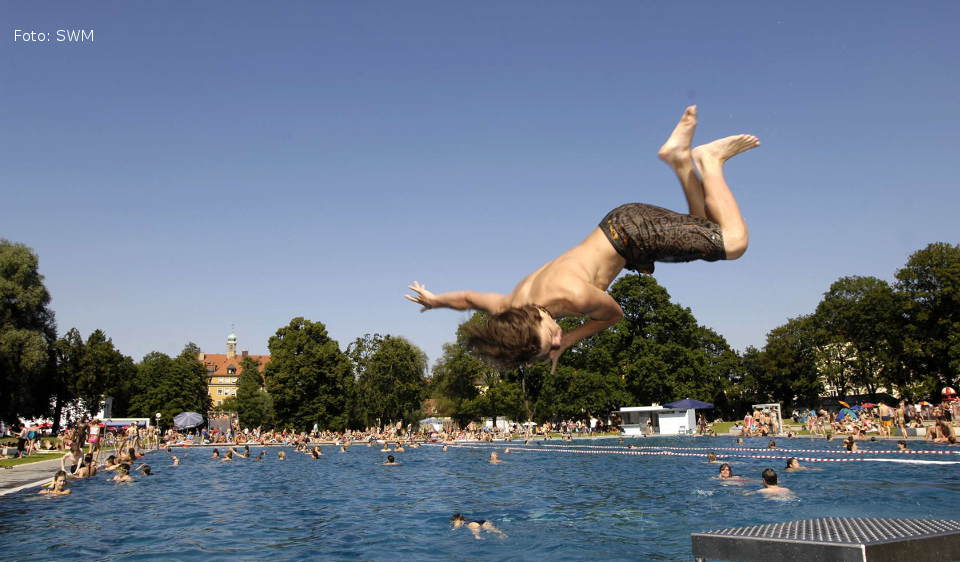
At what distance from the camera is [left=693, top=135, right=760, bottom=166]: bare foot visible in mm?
3943

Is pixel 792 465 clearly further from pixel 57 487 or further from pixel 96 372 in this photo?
pixel 96 372

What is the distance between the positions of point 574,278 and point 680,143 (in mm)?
1020

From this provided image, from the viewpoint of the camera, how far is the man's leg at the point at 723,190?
3738mm

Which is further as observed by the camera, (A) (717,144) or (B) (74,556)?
(B) (74,556)

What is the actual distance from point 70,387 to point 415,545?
5780 centimetres

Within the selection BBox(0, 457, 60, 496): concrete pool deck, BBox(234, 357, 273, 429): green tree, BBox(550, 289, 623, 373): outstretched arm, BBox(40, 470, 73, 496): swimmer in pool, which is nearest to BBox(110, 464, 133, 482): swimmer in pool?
BBox(0, 457, 60, 496): concrete pool deck

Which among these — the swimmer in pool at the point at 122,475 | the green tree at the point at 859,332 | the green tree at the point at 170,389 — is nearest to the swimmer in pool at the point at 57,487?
the swimmer in pool at the point at 122,475

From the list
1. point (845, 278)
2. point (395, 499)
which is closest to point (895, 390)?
point (845, 278)

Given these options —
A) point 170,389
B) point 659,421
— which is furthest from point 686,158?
point 170,389

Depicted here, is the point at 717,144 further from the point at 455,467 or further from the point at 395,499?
the point at 455,467

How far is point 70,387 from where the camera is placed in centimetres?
5788

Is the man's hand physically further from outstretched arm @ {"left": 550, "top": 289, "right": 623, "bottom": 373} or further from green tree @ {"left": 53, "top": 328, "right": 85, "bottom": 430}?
green tree @ {"left": 53, "top": 328, "right": 85, "bottom": 430}

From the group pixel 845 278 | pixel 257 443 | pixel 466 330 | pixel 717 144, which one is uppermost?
pixel 845 278

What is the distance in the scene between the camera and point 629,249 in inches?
150
